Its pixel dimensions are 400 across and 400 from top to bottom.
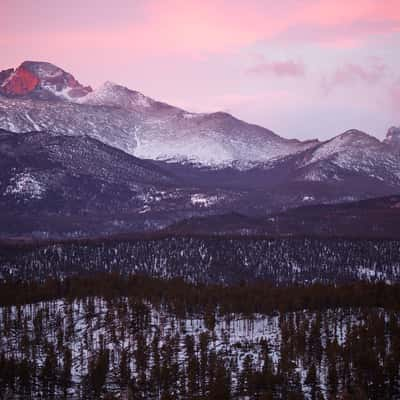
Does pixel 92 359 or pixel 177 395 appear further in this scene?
pixel 92 359

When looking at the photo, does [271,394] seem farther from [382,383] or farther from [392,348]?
[392,348]

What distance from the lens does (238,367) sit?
185375mm

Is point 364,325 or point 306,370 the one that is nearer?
point 306,370

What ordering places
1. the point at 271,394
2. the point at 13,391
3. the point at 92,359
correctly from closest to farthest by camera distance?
the point at 271,394 < the point at 13,391 < the point at 92,359

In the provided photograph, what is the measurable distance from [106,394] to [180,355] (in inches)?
888

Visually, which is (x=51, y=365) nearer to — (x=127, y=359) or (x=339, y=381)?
(x=127, y=359)

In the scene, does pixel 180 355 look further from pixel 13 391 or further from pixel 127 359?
pixel 13 391

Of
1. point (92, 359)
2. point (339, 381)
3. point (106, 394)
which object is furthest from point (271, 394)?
point (92, 359)

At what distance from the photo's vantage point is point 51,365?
181 meters

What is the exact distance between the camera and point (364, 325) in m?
198

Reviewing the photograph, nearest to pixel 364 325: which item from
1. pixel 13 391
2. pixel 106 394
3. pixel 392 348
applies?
pixel 392 348

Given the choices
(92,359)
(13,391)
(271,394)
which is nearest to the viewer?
(271,394)

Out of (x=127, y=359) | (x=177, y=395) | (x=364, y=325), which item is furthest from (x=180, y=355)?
(x=364, y=325)

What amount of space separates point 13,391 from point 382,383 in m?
59.5
